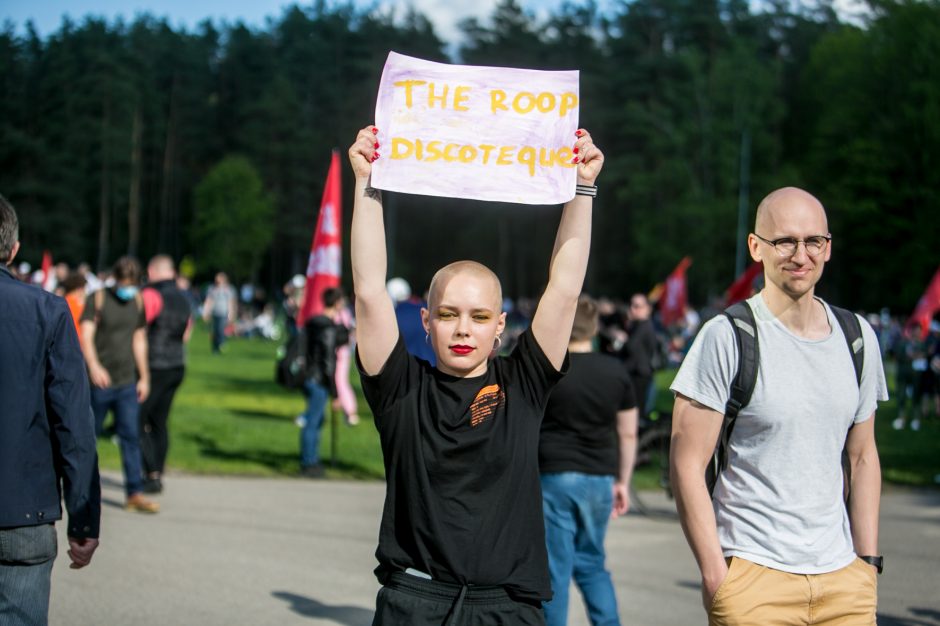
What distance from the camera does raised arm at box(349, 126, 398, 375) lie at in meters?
3.20

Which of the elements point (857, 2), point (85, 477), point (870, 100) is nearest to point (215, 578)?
point (85, 477)

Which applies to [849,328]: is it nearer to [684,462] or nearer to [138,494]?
[684,462]

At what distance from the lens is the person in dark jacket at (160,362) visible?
9.88m

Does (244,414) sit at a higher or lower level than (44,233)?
lower

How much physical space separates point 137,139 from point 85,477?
81974 millimetres

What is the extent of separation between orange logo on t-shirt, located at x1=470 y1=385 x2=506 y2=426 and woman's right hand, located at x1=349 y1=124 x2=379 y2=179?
700 mm

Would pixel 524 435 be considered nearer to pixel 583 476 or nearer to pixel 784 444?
pixel 784 444

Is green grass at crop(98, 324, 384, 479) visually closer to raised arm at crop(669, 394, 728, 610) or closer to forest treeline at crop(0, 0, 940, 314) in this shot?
raised arm at crop(669, 394, 728, 610)

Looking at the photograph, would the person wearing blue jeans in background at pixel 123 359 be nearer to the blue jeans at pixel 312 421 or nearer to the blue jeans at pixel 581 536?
the blue jeans at pixel 312 421

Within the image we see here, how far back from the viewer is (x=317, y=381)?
461 inches

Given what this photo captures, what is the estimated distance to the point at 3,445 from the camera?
11.4 feet

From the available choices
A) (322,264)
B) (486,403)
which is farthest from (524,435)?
(322,264)

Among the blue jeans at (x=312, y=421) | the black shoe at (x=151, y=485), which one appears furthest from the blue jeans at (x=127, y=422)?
the blue jeans at (x=312, y=421)

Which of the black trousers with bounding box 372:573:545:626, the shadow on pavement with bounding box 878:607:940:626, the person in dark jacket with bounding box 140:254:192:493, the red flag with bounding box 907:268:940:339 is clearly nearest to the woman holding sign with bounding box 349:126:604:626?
the black trousers with bounding box 372:573:545:626
